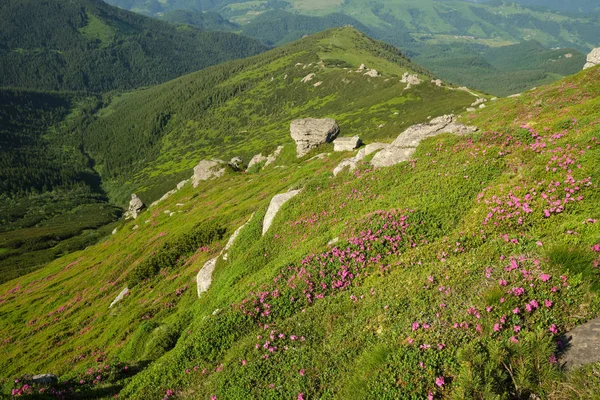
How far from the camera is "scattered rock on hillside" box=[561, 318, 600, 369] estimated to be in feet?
25.7

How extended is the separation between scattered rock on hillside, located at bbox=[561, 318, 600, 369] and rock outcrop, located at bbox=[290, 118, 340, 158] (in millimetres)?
98701

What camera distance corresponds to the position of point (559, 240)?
37.9 feet

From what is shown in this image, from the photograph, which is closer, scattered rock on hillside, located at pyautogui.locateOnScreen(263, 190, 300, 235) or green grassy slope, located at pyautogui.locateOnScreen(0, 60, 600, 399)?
green grassy slope, located at pyautogui.locateOnScreen(0, 60, 600, 399)

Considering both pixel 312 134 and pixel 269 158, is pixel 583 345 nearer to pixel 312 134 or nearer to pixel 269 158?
pixel 312 134

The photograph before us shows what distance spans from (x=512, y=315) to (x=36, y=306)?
98.5 m

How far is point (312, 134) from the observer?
105 metres

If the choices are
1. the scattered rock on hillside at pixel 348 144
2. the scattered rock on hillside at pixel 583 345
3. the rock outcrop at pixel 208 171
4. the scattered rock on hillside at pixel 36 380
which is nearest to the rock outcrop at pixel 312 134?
the scattered rock on hillside at pixel 348 144

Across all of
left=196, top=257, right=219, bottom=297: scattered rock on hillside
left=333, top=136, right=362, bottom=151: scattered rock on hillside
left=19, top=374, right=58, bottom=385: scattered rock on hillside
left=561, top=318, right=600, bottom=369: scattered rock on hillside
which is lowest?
left=333, top=136, right=362, bottom=151: scattered rock on hillside

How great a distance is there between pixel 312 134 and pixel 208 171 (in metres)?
46.1

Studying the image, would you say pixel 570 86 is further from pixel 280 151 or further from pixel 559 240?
pixel 280 151

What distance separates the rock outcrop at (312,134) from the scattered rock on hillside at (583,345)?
98.7 metres

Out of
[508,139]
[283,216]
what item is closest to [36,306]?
[283,216]

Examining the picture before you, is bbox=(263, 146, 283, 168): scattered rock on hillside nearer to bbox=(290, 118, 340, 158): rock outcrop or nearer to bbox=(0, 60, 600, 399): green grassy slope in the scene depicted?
bbox=(290, 118, 340, 158): rock outcrop

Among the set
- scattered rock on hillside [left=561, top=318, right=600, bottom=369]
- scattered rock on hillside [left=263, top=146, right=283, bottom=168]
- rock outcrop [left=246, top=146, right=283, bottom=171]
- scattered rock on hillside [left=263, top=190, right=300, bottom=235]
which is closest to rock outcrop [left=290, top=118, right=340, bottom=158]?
scattered rock on hillside [left=263, top=146, right=283, bottom=168]
